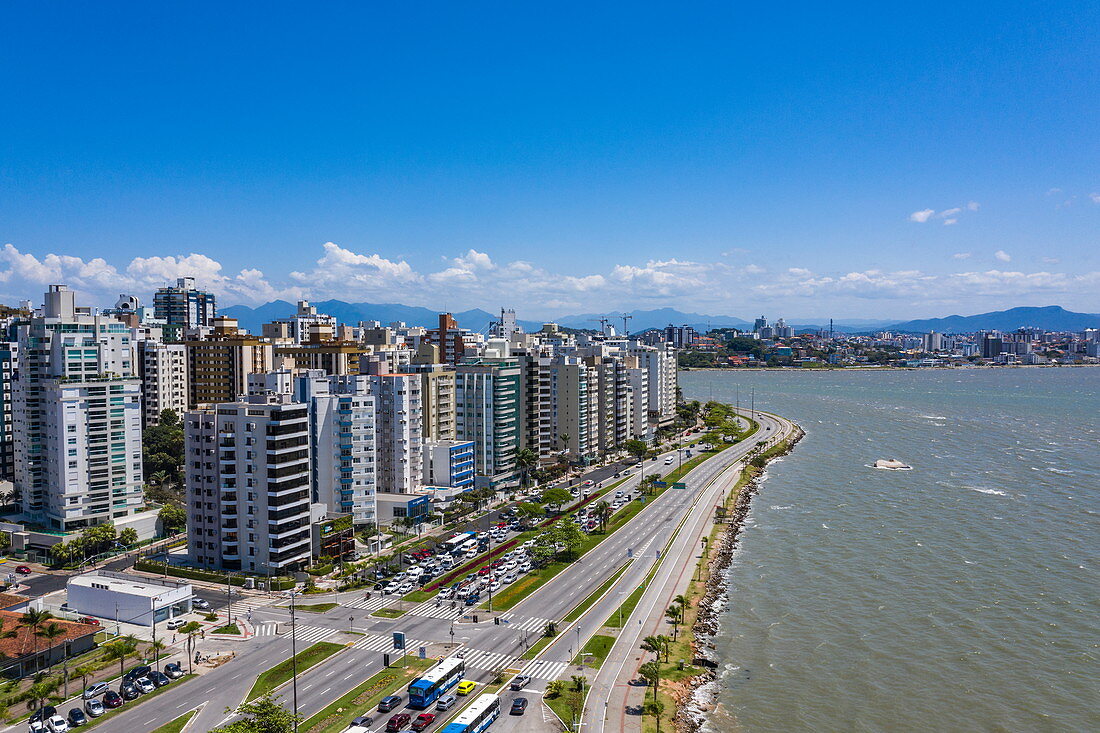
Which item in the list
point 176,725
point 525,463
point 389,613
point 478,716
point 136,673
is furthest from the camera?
point 525,463

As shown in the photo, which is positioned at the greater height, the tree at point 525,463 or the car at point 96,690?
the tree at point 525,463

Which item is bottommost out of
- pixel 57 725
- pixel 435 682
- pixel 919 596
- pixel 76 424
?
pixel 919 596

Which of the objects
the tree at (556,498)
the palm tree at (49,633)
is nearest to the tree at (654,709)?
the palm tree at (49,633)

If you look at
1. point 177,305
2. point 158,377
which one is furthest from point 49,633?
point 177,305

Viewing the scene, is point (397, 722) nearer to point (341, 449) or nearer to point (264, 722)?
point (264, 722)

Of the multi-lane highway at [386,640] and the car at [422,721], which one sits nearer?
the car at [422,721]

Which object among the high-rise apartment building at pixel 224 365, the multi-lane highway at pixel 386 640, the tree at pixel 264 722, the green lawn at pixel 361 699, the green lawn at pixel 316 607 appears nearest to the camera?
the tree at pixel 264 722

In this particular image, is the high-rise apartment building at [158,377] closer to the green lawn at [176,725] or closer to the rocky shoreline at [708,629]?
the rocky shoreline at [708,629]
